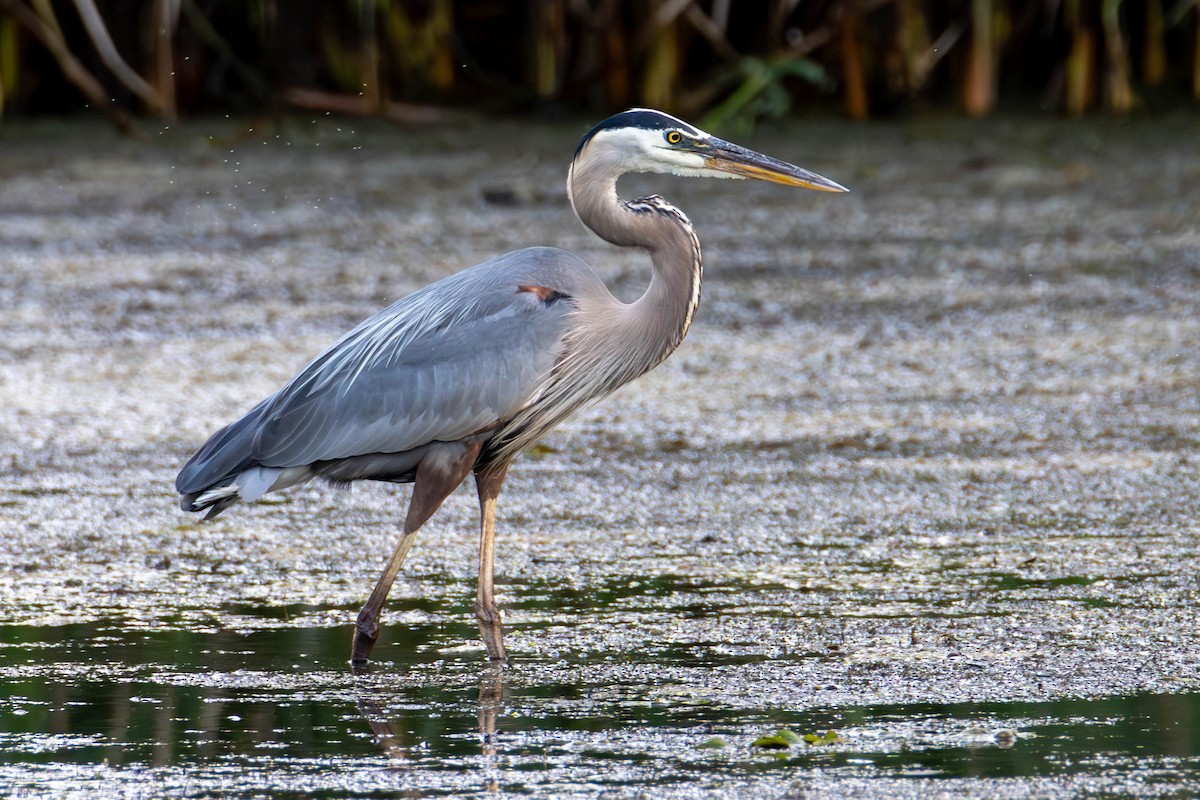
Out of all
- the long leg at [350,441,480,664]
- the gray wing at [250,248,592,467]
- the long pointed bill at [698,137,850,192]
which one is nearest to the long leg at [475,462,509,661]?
the long leg at [350,441,480,664]

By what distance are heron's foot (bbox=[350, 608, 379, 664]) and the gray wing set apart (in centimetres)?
51

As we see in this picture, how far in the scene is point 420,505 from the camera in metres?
5.19

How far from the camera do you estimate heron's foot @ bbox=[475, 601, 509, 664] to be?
4992 mm

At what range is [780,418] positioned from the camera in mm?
7906

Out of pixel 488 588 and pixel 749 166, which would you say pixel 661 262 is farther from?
pixel 488 588

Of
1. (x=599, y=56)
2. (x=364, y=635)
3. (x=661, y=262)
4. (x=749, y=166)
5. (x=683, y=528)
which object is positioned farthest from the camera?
(x=599, y=56)

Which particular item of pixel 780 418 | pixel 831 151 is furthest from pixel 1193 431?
pixel 831 151

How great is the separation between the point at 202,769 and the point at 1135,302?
6.76 meters

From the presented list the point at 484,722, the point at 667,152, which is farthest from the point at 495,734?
the point at 667,152

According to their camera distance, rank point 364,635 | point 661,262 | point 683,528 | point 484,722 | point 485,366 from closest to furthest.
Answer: point 484,722
point 364,635
point 485,366
point 661,262
point 683,528

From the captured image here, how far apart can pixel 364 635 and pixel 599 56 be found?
9113mm

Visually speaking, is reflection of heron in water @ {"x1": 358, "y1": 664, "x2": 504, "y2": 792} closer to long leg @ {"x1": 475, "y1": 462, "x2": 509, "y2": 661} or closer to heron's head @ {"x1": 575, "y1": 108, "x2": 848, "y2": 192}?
long leg @ {"x1": 475, "y1": 462, "x2": 509, "y2": 661}

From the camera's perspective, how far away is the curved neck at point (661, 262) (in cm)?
545

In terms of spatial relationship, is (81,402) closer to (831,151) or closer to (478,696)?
(478,696)
